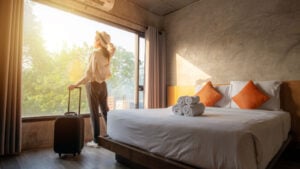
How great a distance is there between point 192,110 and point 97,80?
5.29 ft

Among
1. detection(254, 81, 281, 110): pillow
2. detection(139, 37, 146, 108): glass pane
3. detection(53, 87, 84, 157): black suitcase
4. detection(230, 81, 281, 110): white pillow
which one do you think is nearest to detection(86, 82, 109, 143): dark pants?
detection(53, 87, 84, 157): black suitcase

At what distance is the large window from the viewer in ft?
9.39

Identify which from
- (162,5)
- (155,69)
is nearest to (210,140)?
(155,69)

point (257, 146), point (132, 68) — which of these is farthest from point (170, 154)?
point (132, 68)

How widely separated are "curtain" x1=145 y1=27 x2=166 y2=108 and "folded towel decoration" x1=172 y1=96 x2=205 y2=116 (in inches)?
79.5

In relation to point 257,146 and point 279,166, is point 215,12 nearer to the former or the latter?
point 279,166

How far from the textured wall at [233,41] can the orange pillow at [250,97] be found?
1.26 ft

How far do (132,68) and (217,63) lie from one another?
69.3 inches

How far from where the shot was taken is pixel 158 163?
5.23ft

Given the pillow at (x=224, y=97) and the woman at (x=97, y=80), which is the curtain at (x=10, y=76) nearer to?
the woman at (x=97, y=80)

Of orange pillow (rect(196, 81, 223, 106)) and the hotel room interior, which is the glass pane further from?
orange pillow (rect(196, 81, 223, 106))

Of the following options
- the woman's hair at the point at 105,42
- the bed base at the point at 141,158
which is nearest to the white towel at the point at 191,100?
the bed base at the point at 141,158

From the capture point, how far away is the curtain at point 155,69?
412 centimetres

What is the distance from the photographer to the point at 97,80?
290 cm
